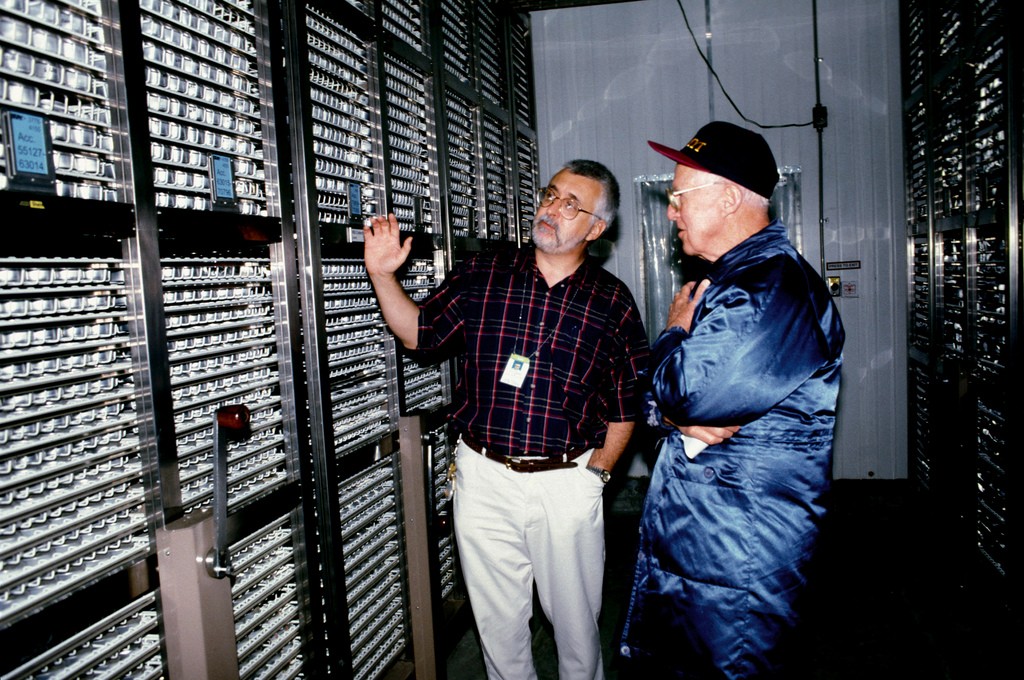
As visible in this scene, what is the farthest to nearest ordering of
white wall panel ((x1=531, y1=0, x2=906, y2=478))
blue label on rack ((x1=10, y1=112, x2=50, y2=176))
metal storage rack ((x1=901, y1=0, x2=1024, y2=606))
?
white wall panel ((x1=531, y1=0, x2=906, y2=478)), metal storage rack ((x1=901, y1=0, x2=1024, y2=606)), blue label on rack ((x1=10, y1=112, x2=50, y2=176))

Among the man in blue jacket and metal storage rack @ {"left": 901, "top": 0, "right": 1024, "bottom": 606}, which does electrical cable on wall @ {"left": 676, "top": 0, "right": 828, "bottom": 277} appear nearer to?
metal storage rack @ {"left": 901, "top": 0, "right": 1024, "bottom": 606}

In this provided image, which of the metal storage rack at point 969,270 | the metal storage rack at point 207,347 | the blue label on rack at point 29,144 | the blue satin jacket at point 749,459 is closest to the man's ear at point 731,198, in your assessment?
the blue satin jacket at point 749,459

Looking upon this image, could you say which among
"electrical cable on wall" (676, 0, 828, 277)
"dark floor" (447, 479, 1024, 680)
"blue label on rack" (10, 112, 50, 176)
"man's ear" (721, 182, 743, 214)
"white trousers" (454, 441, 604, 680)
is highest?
"electrical cable on wall" (676, 0, 828, 277)

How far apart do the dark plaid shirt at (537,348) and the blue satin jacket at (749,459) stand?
2.41 feet

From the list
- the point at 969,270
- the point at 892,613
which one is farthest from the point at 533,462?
the point at 969,270

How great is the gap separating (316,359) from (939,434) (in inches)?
148

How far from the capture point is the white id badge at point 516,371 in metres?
2.49

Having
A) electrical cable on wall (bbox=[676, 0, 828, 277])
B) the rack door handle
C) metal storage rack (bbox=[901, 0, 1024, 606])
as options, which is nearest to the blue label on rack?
the rack door handle

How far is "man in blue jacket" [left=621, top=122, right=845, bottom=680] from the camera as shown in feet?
5.46

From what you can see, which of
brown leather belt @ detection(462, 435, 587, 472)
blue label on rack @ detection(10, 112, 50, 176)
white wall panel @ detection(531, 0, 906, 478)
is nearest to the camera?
blue label on rack @ detection(10, 112, 50, 176)

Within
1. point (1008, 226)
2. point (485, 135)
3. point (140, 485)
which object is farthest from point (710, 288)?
point (485, 135)

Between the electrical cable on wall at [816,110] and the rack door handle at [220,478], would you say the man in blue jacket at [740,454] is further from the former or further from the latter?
the electrical cable on wall at [816,110]

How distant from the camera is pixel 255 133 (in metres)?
1.88

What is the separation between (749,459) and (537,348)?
984mm
